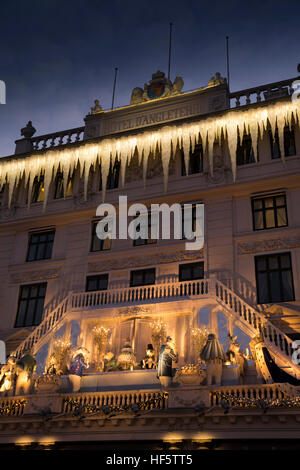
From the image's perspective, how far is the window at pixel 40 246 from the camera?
24094 millimetres

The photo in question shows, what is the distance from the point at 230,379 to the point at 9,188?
1407cm

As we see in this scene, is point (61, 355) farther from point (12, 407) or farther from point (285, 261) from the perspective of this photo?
point (285, 261)

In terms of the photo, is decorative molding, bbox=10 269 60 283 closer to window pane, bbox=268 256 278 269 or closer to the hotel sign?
the hotel sign

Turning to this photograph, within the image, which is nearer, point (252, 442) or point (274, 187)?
point (252, 442)

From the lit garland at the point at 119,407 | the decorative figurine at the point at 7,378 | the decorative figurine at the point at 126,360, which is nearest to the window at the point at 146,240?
the decorative figurine at the point at 126,360

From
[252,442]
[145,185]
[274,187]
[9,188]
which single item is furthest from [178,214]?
[252,442]

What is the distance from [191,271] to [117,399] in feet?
21.3

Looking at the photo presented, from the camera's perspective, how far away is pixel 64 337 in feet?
65.2

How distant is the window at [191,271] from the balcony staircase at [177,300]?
338 millimetres

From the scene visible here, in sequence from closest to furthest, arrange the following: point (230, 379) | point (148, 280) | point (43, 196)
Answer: point (230, 379) < point (148, 280) < point (43, 196)

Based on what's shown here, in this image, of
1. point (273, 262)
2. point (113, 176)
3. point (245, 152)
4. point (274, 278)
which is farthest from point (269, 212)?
point (113, 176)

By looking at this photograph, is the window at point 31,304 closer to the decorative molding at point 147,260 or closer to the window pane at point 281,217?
the decorative molding at point 147,260

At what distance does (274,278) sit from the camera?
64.0 feet
